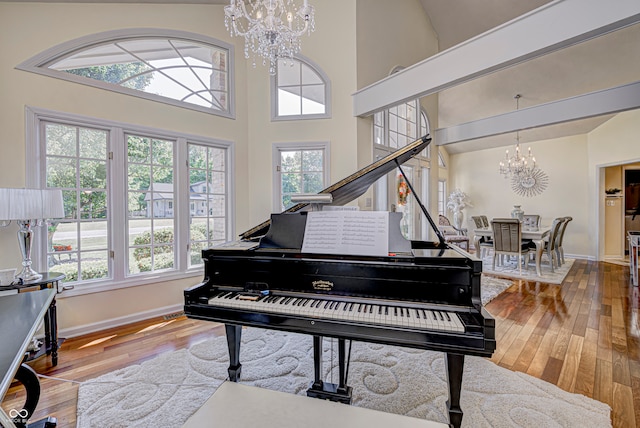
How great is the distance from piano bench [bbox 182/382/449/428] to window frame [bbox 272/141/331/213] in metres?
3.15

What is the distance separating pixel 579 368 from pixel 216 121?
467cm

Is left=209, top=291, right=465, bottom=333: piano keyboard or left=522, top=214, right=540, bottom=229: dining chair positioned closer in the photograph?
left=209, top=291, right=465, bottom=333: piano keyboard

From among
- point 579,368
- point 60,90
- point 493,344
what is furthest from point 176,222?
point 579,368

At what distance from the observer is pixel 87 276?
122 inches

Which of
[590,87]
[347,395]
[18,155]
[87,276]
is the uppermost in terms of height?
[590,87]

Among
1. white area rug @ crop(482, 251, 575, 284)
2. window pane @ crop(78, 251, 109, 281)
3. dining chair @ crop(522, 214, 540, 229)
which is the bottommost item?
white area rug @ crop(482, 251, 575, 284)

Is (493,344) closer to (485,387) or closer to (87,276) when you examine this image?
(485,387)

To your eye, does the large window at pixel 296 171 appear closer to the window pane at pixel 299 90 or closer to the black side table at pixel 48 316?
the window pane at pixel 299 90

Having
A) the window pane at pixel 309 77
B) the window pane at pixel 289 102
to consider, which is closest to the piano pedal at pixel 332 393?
the window pane at pixel 289 102

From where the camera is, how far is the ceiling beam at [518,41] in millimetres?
2113

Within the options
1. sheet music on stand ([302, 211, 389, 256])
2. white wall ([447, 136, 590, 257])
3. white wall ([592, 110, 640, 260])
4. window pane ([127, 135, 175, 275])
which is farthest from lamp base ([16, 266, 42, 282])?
white wall ([447, 136, 590, 257])

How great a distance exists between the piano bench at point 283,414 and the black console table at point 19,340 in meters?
0.62

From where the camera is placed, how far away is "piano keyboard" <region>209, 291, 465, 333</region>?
134cm

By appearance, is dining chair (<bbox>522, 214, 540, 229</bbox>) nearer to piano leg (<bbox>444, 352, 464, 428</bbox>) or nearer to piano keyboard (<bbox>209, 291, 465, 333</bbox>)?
piano leg (<bbox>444, 352, 464, 428</bbox>)
